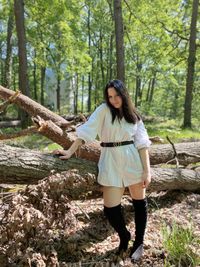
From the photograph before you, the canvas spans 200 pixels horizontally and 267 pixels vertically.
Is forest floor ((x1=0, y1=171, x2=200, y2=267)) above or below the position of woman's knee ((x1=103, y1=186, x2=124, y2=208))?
below

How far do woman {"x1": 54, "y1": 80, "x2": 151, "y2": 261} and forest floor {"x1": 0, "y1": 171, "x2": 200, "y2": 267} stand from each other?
0.29 m

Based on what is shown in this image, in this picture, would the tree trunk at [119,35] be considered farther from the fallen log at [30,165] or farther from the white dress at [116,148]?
the white dress at [116,148]

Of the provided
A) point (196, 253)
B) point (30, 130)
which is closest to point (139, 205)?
point (196, 253)

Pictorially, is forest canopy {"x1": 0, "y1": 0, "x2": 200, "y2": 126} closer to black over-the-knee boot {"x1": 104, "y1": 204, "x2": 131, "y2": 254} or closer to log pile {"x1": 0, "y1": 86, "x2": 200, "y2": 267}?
log pile {"x1": 0, "y1": 86, "x2": 200, "y2": 267}

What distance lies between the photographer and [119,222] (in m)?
4.09

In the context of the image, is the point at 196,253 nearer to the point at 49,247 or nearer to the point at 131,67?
the point at 49,247

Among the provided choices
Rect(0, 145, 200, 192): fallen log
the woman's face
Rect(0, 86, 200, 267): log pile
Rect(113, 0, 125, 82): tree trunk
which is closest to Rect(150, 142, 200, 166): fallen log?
Rect(0, 86, 200, 267): log pile

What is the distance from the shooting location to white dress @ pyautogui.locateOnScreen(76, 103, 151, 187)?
3971mm

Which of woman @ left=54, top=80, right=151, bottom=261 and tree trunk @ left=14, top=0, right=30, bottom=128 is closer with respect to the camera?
woman @ left=54, top=80, right=151, bottom=261

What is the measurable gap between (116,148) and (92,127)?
1.15 ft

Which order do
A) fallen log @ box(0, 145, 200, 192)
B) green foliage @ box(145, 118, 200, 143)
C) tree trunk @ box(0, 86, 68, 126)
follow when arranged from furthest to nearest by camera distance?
green foliage @ box(145, 118, 200, 143), tree trunk @ box(0, 86, 68, 126), fallen log @ box(0, 145, 200, 192)

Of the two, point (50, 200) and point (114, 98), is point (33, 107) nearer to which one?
point (114, 98)

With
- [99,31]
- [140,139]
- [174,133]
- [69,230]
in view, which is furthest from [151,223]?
[99,31]

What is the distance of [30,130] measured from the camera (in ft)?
19.5
